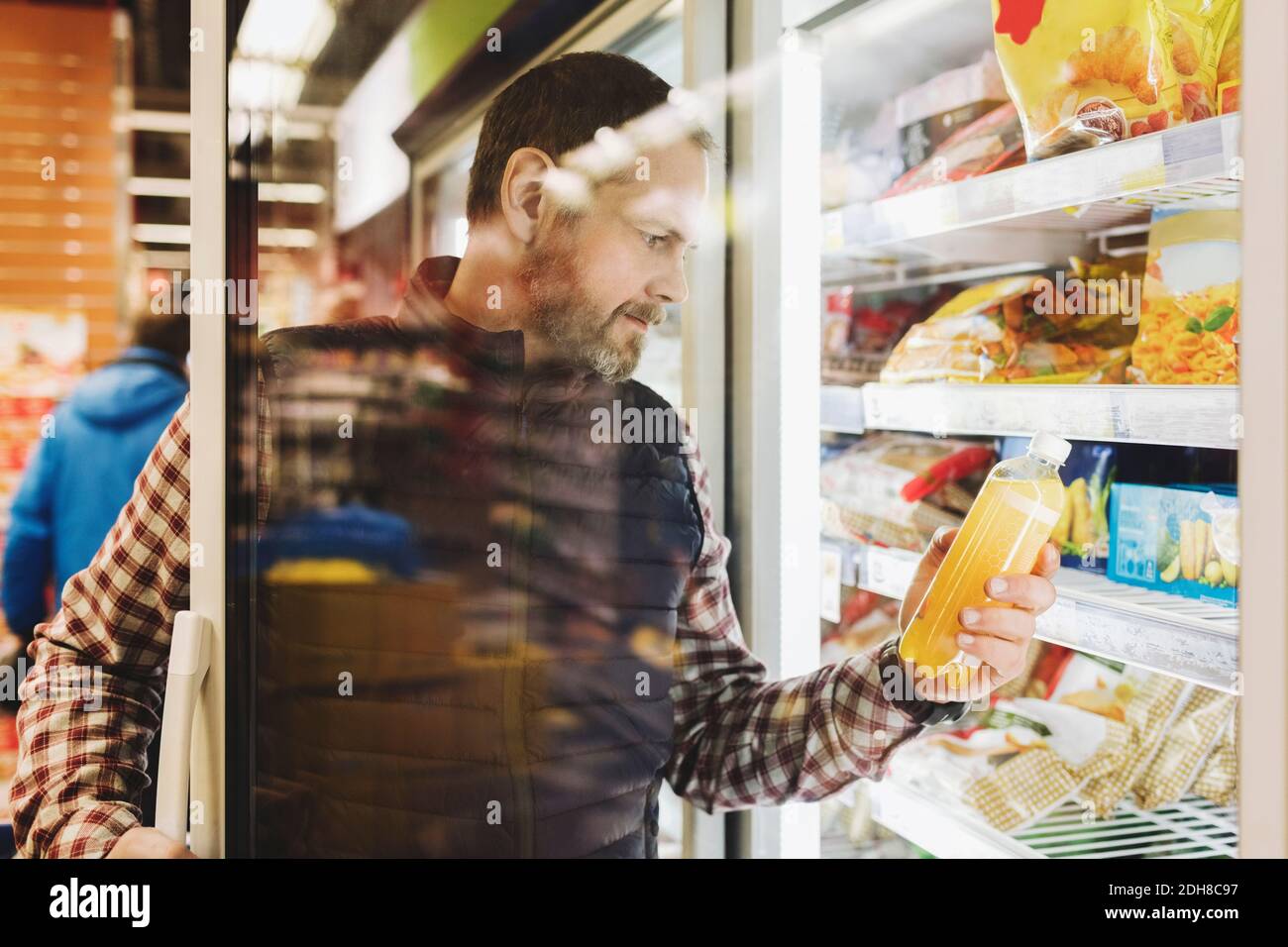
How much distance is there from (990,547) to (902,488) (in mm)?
427

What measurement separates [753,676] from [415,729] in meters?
0.46

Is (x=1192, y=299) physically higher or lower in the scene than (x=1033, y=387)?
higher

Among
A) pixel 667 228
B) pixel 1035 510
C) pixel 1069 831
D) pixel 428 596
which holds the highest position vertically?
pixel 667 228

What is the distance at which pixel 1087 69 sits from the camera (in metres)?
1.15

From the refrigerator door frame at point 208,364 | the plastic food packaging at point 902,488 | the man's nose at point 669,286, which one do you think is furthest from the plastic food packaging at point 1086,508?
the refrigerator door frame at point 208,364

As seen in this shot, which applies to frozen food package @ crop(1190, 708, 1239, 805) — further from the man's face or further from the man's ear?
the man's ear

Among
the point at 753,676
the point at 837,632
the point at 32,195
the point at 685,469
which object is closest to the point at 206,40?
the point at 32,195

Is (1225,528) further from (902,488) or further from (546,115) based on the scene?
(546,115)

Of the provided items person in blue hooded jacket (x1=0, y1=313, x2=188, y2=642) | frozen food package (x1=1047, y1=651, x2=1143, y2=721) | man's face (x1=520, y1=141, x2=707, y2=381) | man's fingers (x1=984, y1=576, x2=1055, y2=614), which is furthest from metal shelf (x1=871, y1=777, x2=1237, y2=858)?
person in blue hooded jacket (x1=0, y1=313, x2=188, y2=642)

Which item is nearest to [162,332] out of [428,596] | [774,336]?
[428,596]

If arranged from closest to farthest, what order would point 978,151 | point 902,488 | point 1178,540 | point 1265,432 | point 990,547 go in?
point 1265,432
point 990,547
point 1178,540
point 978,151
point 902,488

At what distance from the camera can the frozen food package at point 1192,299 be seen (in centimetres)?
114

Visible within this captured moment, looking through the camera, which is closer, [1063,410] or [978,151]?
[1063,410]
